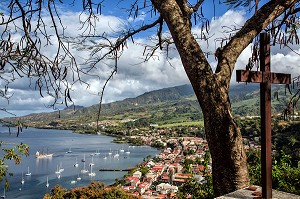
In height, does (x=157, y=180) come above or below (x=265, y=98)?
below

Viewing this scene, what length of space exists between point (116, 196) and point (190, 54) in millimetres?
8663

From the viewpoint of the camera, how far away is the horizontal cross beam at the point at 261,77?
164 centimetres

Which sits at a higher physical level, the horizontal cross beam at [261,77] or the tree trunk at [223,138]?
the horizontal cross beam at [261,77]

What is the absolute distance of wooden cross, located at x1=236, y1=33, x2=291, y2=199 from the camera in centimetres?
167

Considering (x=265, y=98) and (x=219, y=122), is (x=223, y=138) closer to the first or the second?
(x=219, y=122)

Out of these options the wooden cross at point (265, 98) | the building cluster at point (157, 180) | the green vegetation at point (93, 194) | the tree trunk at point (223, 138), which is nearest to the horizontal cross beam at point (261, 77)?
the wooden cross at point (265, 98)

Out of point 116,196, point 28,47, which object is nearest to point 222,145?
point 28,47

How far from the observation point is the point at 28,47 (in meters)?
1.88

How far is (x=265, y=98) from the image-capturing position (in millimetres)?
1753

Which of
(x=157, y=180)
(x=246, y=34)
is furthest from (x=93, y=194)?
(x=157, y=180)

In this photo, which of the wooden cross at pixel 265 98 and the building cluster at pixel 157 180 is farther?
the building cluster at pixel 157 180

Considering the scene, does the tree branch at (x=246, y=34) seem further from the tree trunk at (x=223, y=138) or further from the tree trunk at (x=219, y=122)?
the tree trunk at (x=223, y=138)

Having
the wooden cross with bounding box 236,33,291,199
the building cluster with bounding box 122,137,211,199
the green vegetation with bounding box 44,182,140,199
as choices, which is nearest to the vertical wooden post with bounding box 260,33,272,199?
the wooden cross with bounding box 236,33,291,199

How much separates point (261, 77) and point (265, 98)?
4.6 inches
